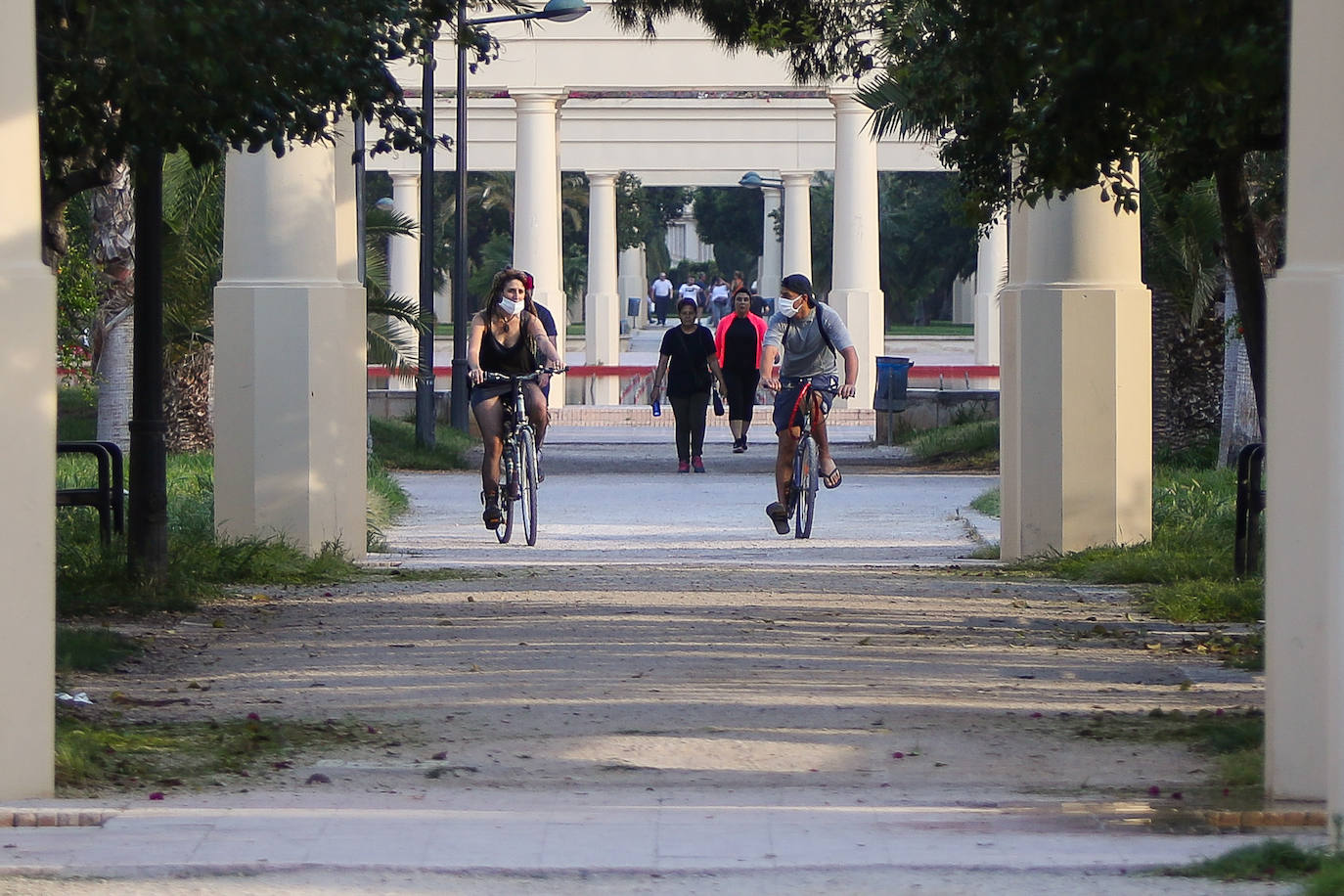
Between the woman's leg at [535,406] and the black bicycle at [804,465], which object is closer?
the woman's leg at [535,406]

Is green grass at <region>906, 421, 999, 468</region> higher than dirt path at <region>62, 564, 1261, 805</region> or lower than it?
higher

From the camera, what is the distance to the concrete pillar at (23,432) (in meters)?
4.84

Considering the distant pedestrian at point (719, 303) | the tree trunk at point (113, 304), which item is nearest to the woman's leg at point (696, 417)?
the tree trunk at point (113, 304)

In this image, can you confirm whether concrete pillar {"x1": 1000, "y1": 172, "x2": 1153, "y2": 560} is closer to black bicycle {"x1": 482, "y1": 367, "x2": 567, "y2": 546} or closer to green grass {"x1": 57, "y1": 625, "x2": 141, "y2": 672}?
black bicycle {"x1": 482, "y1": 367, "x2": 567, "y2": 546}

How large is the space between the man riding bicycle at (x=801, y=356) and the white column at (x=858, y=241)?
1701 cm

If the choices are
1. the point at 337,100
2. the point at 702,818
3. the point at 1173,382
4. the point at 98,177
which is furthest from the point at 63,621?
the point at 1173,382

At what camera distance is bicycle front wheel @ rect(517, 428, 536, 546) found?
1253 cm

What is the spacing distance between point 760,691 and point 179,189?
39.5 ft

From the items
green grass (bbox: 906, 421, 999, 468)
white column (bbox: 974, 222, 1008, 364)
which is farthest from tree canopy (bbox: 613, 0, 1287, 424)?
white column (bbox: 974, 222, 1008, 364)

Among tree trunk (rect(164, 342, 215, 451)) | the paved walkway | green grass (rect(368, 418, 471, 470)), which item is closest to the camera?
the paved walkway

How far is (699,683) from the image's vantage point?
22.4ft

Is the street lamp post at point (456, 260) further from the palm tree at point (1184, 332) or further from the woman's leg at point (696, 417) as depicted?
the palm tree at point (1184, 332)

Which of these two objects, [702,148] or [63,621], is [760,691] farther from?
[702,148]

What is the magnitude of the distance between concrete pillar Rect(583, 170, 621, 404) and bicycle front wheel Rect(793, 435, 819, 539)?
2304cm
